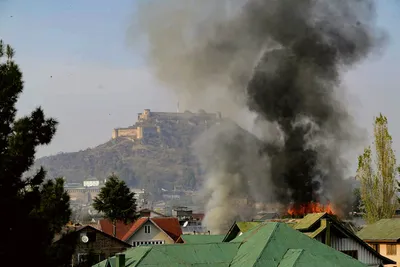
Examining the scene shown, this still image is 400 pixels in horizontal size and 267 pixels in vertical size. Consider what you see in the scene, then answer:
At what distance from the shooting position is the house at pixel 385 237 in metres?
55.4

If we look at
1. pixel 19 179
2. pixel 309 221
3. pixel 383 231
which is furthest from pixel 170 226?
pixel 19 179

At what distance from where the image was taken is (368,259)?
39.5m

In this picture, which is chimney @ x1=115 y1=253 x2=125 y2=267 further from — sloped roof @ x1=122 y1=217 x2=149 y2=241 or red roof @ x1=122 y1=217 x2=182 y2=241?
red roof @ x1=122 y1=217 x2=182 y2=241

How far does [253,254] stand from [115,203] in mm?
60352

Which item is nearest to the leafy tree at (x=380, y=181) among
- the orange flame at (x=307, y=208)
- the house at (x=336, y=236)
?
the orange flame at (x=307, y=208)

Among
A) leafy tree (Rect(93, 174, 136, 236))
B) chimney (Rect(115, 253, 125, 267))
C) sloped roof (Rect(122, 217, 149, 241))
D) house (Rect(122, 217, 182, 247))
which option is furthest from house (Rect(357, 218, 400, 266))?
leafy tree (Rect(93, 174, 136, 236))

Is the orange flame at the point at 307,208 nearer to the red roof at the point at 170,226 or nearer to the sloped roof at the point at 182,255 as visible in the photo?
the red roof at the point at 170,226

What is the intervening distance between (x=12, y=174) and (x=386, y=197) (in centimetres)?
6084

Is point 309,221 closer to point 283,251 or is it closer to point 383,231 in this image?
point 283,251

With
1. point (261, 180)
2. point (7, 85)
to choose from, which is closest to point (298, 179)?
point (261, 180)

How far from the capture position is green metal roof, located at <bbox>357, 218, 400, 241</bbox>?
185 ft

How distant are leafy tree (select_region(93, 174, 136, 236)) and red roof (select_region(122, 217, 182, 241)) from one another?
201cm

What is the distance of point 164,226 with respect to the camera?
91750 millimetres

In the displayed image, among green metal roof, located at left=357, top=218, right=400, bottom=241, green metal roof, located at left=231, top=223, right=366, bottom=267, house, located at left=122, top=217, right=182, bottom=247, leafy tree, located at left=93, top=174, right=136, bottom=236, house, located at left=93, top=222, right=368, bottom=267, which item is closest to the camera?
green metal roof, located at left=231, top=223, right=366, bottom=267
